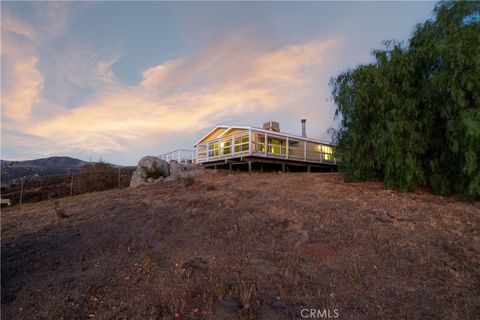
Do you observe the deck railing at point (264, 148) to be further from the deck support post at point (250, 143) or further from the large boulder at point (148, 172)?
the large boulder at point (148, 172)

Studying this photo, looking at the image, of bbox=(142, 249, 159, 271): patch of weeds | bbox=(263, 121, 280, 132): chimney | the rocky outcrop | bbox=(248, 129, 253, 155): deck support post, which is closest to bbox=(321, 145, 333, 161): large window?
bbox=(263, 121, 280, 132): chimney

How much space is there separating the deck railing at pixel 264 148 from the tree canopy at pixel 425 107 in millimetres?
7976

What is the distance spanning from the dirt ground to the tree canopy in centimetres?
96

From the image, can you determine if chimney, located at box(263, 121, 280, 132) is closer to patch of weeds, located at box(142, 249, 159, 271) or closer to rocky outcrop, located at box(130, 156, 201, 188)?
rocky outcrop, located at box(130, 156, 201, 188)

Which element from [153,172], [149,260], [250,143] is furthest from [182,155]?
[149,260]

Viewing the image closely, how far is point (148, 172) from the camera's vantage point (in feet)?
59.9

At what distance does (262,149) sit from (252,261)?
15.5 m

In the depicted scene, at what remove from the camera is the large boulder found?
17.9m

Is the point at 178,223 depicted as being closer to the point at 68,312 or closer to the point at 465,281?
the point at 68,312

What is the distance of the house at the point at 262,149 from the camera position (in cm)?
1828

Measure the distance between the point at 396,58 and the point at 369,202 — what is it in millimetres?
4993

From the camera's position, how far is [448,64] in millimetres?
8070

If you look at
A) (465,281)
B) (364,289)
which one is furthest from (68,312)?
(465,281)

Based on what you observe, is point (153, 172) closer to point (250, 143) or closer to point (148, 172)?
point (148, 172)
